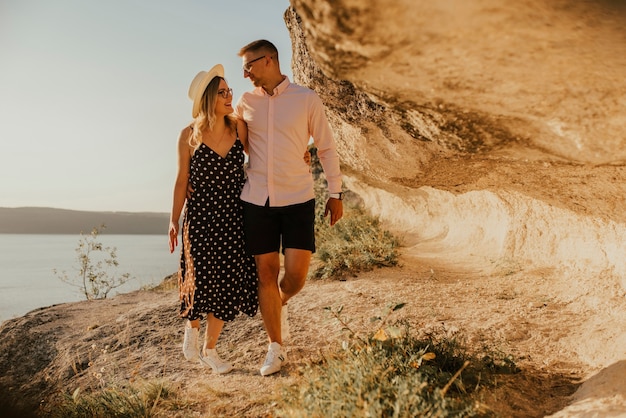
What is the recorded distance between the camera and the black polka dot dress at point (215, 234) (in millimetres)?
3219

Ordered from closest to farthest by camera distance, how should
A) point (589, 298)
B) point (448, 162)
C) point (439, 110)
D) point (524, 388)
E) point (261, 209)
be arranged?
point (439, 110), point (524, 388), point (261, 209), point (589, 298), point (448, 162)

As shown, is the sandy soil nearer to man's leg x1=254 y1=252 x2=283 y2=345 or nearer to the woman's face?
man's leg x1=254 y1=252 x2=283 y2=345

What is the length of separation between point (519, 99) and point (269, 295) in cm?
188

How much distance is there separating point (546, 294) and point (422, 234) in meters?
4.85

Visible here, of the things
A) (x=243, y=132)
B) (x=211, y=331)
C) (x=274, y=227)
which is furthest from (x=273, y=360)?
(x=243, y=132)

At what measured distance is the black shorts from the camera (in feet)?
10.3

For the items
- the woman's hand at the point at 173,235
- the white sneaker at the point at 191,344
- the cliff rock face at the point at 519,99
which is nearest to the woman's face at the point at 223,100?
the woman's hand at the point at 173,235

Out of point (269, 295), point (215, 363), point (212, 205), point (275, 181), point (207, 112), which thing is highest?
point (207, 112)

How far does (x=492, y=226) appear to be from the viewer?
6156 millimetres

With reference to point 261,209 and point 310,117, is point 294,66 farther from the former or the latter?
point 261,209

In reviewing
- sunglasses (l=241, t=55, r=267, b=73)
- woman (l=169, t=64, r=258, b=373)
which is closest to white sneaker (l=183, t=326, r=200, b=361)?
woman (l=169, t=64, r=258, b=373)

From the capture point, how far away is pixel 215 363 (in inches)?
127

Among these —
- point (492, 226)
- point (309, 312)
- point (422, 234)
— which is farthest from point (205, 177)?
point (422, 234)

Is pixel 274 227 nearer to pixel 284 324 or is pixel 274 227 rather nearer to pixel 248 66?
Result: pixel 284 324
